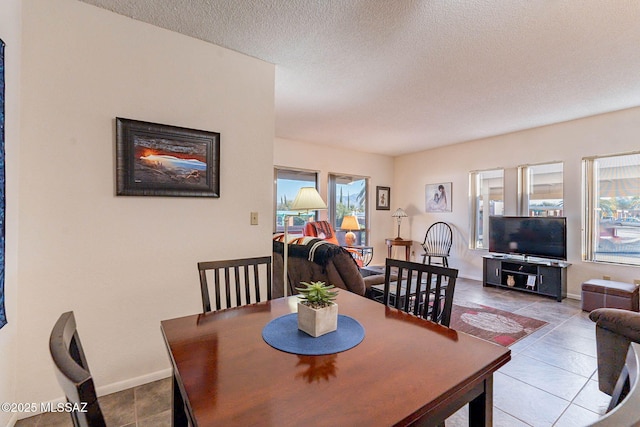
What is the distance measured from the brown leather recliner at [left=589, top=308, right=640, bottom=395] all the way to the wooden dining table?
1.23 meters

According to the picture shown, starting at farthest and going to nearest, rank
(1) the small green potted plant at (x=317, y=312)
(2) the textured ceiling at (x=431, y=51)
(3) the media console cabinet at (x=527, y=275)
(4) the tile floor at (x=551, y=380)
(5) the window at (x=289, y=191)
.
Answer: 1. (5) the window at (x=289, y=191)
2. (3) the media console cabinet at (x=527, y=275)
3. (2) the textured ceiling at (x=431, y=51)
4. (4) the tile floor at (x=551, y=380)
5. (1) the small green potted plant at (x=317, y=312)

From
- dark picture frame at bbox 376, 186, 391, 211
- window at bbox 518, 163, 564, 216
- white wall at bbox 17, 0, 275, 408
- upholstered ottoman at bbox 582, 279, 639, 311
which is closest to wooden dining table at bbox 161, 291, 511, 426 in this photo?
white wall at bbox 17, 0, 275, 408

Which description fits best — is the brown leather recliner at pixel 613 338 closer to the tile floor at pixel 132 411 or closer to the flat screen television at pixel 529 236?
the tile floor at pixel 132 411

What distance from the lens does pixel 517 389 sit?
2.12 m

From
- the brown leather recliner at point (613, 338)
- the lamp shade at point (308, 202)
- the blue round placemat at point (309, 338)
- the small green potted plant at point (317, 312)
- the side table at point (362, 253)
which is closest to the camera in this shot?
the blue round placemat at point (309, 338)

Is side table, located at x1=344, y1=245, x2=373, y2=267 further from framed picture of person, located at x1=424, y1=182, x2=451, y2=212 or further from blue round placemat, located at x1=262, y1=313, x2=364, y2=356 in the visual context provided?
blue round placemat, located at x1=262, y1=313, x2=364, y2=356

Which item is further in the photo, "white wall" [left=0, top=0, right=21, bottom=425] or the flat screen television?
the flat screen television

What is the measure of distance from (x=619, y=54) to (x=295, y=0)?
2.73m

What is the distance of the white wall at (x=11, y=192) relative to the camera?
160 cm

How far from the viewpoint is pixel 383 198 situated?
6742 mm

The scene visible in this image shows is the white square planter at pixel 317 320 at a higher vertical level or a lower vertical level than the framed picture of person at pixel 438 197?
lower

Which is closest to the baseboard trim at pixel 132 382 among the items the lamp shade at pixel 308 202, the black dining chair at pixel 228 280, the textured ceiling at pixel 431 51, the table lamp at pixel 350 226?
the black dining chair at pixel 228 280

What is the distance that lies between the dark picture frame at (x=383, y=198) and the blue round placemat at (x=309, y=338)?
213 inches

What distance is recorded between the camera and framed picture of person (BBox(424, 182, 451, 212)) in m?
5.89
